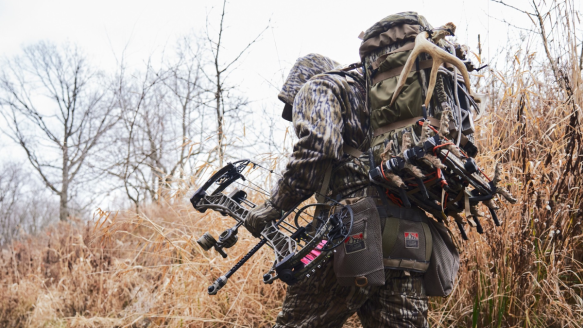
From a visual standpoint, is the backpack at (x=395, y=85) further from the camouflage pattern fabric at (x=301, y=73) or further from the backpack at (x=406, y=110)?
the camouflage pattern fabric at (x=301, y=73)

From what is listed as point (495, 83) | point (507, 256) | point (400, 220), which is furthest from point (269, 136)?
point (400, 220)

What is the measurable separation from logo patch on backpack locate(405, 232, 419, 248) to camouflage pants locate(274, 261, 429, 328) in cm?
14

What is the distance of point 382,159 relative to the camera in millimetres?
1783

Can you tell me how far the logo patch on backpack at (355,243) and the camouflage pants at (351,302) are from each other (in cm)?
17

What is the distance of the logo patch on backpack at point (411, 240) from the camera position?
6.29 ft

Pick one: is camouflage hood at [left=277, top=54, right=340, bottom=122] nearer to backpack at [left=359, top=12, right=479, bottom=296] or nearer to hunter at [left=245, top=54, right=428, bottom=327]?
hunter at [left=245, top=54, right=428, bottom=327]

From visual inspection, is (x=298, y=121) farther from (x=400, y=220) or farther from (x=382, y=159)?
(x=400, y=220)

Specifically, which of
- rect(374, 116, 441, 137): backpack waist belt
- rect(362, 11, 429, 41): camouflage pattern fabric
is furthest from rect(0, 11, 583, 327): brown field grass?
rect(362, 11, 429, 41): camouflage pattern fabric

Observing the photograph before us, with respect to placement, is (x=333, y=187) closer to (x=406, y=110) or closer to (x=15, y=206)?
(x=406, y=110)

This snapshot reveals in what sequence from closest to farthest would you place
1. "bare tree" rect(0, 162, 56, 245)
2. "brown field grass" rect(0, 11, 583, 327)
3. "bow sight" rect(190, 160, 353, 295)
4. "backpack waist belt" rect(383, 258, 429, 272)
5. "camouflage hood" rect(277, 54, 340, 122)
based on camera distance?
"bow sight" rect(190, 160, 353, 295) → "backpack waist belt" rect(383, 258, 429, 272) → "camouflage hood" rect(277, 54, 340, 122) → "brown field grass" rect(0, 11, 583, 327) → "bare tree" rect(0, 162, 56, 245)

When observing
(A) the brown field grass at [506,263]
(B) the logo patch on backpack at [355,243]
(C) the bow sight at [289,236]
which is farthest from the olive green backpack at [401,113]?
(A) the brown field grass at [506,263]

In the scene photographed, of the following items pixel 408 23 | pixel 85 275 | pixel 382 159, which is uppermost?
pixel 408 23

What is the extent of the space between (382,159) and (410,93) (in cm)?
33

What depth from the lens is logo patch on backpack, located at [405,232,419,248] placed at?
192 cm
